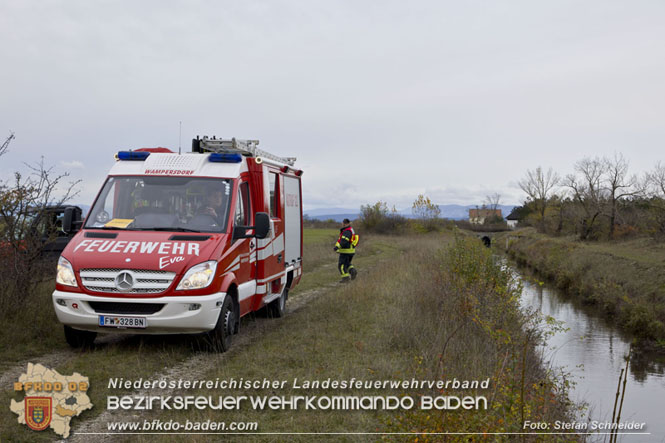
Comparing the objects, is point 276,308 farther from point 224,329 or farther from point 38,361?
point 38,361

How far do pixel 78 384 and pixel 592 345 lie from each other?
Answer: 506 inches

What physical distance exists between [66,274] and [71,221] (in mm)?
1115

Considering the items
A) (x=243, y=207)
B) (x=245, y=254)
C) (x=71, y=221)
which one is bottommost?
(x=245, y=254)

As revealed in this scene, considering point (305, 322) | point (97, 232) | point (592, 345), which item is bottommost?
point (592, 345)

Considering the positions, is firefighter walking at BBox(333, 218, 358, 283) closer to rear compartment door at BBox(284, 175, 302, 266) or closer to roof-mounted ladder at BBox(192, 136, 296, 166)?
rear compartment door at BBox(284, 175, 302, 266)

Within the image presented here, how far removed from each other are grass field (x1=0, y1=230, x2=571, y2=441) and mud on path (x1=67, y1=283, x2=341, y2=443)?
0.02m

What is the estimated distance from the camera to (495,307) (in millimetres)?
10219

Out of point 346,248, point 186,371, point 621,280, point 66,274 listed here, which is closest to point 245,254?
point 186,371

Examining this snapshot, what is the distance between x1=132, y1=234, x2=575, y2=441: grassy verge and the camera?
16.4 feet

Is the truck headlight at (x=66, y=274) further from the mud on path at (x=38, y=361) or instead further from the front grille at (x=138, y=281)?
the mud on path at (x=38, y=361)

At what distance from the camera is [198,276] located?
7.18m

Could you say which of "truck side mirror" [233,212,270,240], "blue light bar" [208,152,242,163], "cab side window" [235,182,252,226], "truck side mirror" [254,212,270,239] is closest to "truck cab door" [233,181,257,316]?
"cab side window" [235,182,252,226]

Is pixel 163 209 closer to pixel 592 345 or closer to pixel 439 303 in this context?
pixel 439 303

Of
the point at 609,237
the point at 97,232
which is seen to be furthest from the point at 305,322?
the point at 609,237
